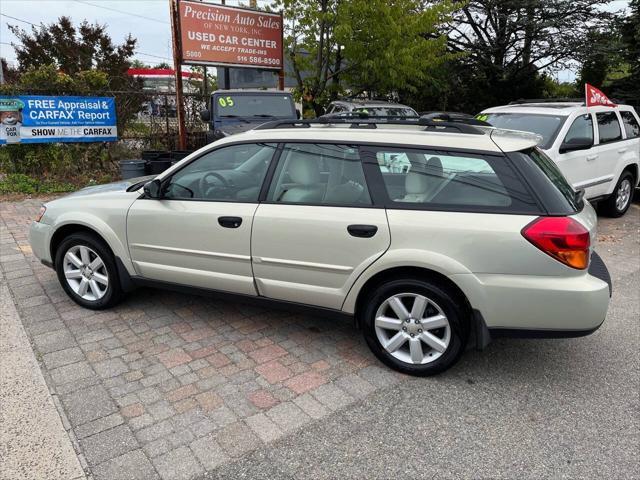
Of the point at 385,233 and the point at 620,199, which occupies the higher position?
the point at 385,233

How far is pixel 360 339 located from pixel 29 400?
2217mm

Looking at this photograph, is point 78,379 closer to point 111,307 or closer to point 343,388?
point 111,307

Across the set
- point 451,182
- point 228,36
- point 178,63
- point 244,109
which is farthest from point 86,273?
point 228,36

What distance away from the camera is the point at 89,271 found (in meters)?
4.37

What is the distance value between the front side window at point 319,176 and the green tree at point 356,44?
32.8ft

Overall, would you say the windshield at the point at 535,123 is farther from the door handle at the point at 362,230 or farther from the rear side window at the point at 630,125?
the door handle at the point at 362,230

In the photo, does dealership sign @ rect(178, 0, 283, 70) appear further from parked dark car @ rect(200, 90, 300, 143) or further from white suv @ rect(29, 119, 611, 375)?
white suv @ rect(29, 119, 611, 375)

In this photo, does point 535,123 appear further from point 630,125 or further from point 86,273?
point 86,273

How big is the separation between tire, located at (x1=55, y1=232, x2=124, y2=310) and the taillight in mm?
3198

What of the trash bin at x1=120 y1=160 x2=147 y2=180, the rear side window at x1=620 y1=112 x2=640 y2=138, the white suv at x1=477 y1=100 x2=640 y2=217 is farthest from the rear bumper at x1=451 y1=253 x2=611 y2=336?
the trash bin at x1=120 y1=160 x2=147 y2=180

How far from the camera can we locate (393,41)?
13070 millimetres

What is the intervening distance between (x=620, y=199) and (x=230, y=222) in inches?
285

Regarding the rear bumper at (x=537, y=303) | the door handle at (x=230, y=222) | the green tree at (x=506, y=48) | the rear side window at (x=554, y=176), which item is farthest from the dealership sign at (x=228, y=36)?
the rear bumper at (x=537, y=303)

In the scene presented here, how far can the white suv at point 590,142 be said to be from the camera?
697 cm
